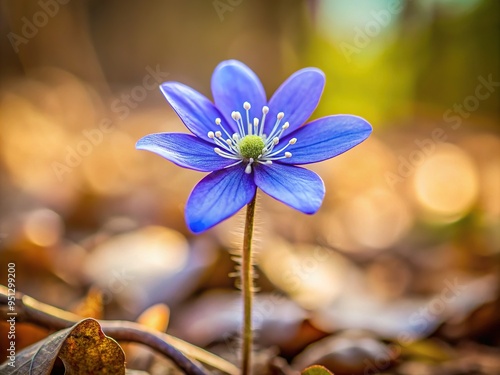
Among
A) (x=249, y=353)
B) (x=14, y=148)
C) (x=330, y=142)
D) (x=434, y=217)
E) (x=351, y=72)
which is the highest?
(x=351, y=72)

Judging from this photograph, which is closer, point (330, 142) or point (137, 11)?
point (330, 142)

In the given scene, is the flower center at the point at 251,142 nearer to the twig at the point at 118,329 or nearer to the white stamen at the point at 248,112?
the white stamen at the point at 248,112

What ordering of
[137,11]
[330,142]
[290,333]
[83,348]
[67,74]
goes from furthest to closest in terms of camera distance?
1. [137,11]
2. [67,74]
3. [290,333]
4. [330,142]
5. [83,348]

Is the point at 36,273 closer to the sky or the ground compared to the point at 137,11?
closer to the ground

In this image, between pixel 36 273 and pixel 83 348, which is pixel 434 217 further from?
pixel 83 348

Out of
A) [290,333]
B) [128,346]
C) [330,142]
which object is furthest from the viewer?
[290,333]

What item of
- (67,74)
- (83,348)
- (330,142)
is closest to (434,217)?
(330,142)

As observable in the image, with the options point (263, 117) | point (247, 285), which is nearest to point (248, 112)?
point (263, 117)
